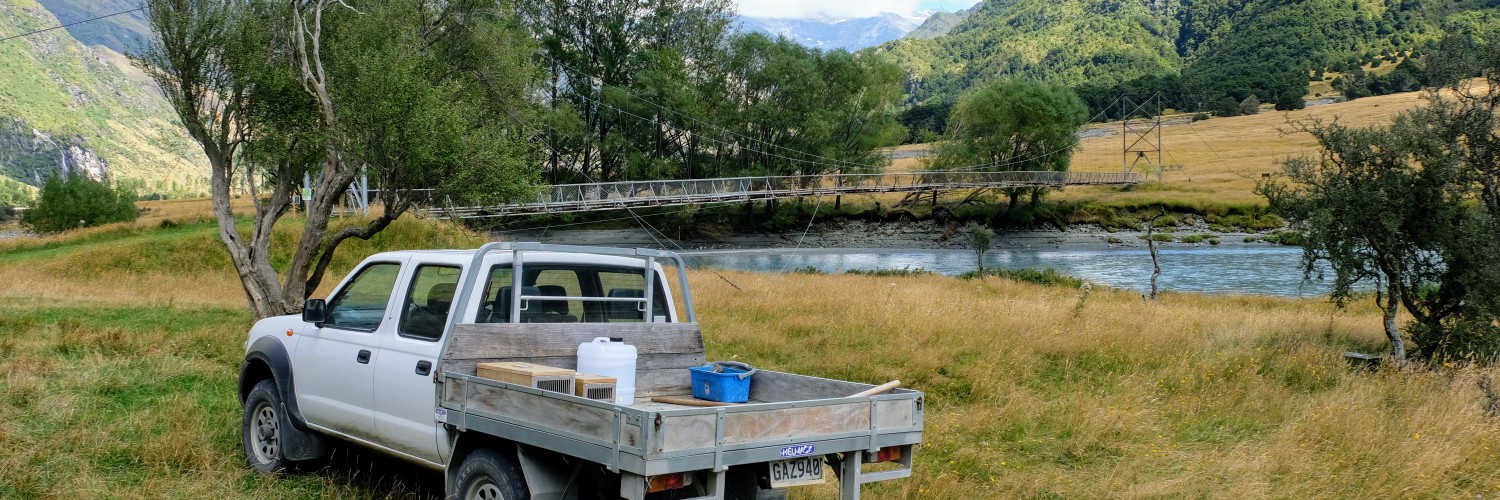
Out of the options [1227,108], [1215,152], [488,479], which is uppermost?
[1227,108]

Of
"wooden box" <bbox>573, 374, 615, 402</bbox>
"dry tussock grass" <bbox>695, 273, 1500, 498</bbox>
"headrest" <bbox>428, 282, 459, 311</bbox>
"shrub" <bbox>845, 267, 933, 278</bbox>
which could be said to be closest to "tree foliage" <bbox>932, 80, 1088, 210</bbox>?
"shrub" <bbox>845, 267, 933, 278</bbox>

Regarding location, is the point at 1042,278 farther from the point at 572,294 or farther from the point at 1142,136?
the point at 1142,136

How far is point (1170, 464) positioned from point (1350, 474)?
127 centimetres

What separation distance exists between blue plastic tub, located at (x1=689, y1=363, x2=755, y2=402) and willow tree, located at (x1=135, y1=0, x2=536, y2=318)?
10842 millimetres

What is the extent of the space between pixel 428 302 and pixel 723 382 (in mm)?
1895

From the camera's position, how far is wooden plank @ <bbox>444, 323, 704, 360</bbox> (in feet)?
19.3

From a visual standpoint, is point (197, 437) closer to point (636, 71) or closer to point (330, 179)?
point (330, 179)

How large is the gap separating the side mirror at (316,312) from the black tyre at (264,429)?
871mm

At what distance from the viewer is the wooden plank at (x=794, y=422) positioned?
15.7ft

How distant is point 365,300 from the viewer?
741 cm

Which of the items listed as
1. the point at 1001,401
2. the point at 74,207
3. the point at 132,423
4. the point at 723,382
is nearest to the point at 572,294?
the point at 723,382

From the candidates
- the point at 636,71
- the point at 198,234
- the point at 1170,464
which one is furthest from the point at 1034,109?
the point at 1170,464

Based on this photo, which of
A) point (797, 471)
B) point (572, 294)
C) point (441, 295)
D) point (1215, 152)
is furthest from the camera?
point (1215, 152)

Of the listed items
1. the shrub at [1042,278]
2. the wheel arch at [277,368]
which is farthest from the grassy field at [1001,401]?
the shrub at [1042,278]
